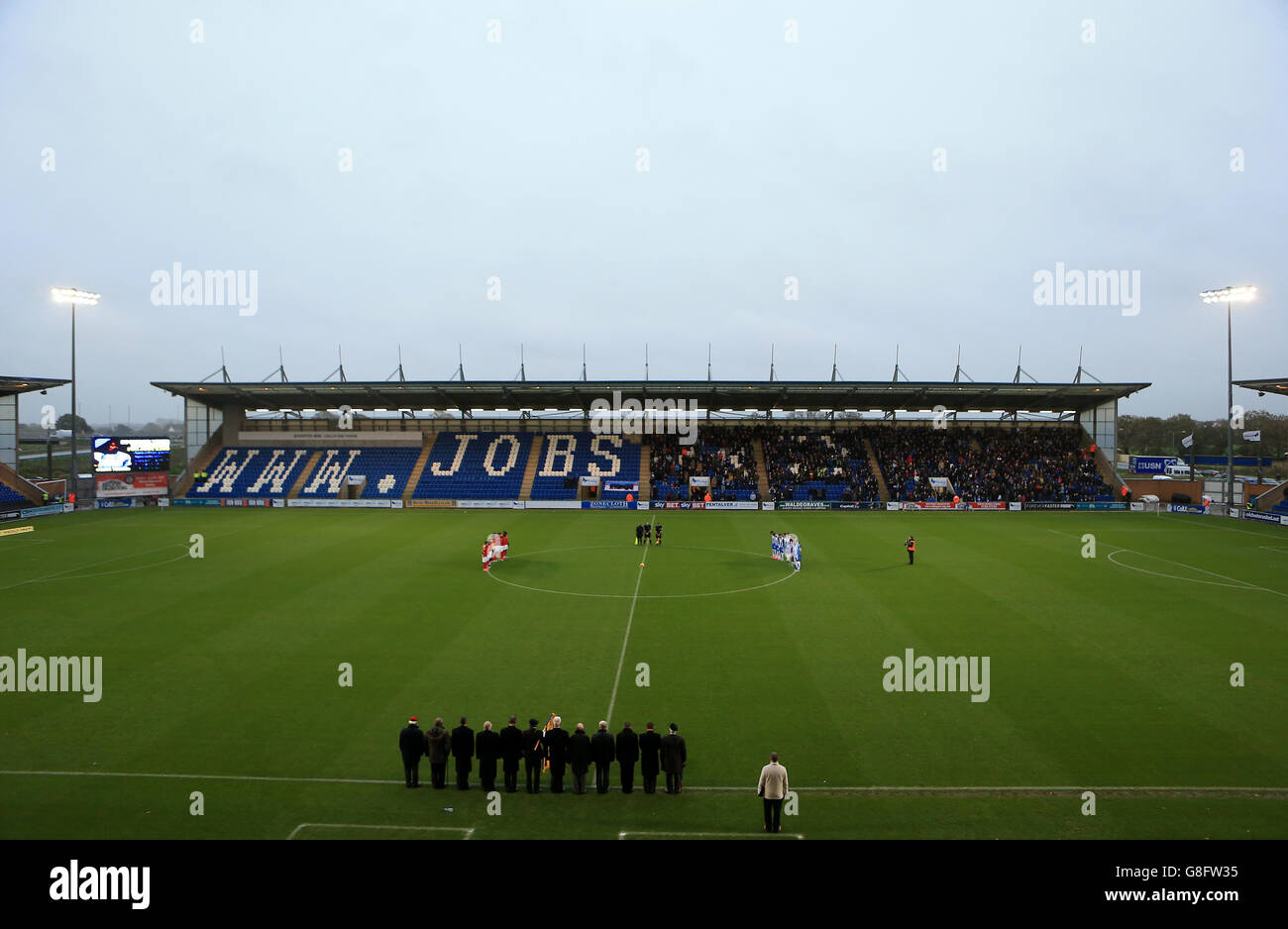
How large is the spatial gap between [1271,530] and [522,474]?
51339mm

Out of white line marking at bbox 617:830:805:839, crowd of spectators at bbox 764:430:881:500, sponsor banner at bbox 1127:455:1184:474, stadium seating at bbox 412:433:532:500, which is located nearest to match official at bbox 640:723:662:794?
white line marking at bbox 617:830:805:839

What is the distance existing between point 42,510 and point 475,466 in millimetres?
29884

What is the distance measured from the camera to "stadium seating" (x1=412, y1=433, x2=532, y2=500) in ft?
184

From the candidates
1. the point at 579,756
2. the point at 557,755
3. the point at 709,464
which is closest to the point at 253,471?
the point at 709,464

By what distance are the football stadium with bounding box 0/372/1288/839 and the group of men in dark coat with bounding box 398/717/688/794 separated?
0.28 meters

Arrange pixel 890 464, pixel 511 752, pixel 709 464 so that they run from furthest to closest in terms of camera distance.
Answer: pixel 890 464 → pixel 709 464 → pixel 511 752

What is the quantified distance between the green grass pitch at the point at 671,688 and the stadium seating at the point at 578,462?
972 inches

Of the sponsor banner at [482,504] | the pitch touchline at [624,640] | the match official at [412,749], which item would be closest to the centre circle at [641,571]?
the pitch touchline at [624,640]

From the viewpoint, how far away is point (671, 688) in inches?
589

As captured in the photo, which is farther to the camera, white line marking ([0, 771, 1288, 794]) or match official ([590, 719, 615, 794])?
match official ([590, 719, 615, 794])

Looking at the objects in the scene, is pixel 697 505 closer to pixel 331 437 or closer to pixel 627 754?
pixel 331 437

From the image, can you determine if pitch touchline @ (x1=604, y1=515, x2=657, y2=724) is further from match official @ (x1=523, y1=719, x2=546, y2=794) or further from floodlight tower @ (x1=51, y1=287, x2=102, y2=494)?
floodlight tower @ (x1=51, y1=287, x2=102, y2=494)

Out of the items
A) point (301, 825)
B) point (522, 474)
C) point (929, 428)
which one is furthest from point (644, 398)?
point (301, 825)
